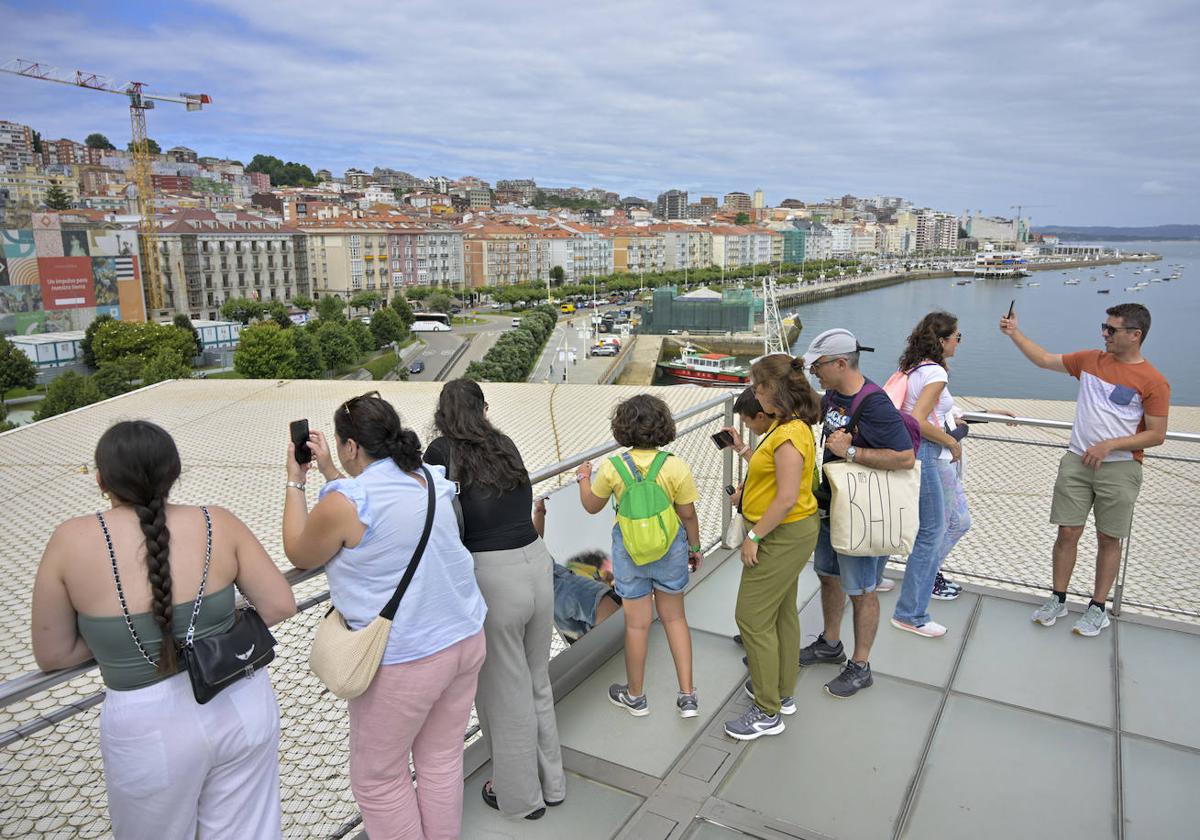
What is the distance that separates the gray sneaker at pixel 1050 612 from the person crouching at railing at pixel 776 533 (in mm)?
1190

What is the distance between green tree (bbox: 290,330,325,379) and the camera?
124 feet

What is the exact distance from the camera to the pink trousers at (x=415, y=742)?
1.60 meters

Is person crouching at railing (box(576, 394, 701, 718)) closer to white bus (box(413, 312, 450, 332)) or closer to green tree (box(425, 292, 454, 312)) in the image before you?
white bus (box(413, 312, 450, 332))

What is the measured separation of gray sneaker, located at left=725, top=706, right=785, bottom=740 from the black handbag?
1332 millimetres

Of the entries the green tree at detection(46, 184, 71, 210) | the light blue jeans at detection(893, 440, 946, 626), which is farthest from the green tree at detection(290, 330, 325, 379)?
the green tree at detection(46, 184, 71, 210)

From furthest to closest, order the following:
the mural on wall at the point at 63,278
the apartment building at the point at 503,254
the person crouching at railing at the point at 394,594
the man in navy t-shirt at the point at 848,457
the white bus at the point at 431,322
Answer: the apartment building at the point at 503,254 → the white bus at the point at 431,322 → the mural on wall at the point at 63,278 → the man in navy t-shirt at the point at 848,457 → the person crouching at railing at the point at 394,594

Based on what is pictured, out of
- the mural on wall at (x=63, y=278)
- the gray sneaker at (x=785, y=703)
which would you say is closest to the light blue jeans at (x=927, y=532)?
the gray sneaker at (x=785, y=703)

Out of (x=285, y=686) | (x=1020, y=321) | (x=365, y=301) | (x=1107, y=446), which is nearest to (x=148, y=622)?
(x=1107, y=446)

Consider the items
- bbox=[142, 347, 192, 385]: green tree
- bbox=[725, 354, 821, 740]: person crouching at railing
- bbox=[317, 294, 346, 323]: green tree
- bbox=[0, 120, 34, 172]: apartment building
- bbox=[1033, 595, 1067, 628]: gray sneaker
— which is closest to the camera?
bbox=[725, 354, 821, 740]: person crouching at railing

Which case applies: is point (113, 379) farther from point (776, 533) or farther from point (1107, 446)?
point (1107, 446)

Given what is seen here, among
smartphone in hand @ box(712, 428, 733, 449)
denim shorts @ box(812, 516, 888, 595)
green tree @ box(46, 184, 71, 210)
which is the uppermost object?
green tree @ box(46, 184, 71, 210)

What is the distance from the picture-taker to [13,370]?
33.6 meters

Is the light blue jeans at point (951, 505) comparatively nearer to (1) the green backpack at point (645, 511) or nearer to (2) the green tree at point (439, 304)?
(1) the green backpack at point (645, 511)

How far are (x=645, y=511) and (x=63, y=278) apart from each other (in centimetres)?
5889
